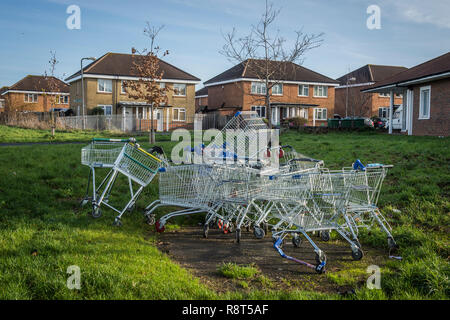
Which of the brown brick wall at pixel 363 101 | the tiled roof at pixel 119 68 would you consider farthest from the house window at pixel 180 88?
the brown brick wall at pixel 363 101

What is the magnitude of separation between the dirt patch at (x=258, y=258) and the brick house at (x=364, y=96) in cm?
4278

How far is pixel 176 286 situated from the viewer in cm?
384

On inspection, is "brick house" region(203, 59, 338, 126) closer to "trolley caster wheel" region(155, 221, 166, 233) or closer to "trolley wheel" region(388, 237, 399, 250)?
"trolley caster wheel" region(155, 221, 166, 233)

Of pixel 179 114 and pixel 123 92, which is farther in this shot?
pixel 179 114

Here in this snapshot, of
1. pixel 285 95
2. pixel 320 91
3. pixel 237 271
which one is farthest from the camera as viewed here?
pixel 320 91

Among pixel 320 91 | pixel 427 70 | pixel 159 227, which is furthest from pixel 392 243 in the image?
pixel 320 91

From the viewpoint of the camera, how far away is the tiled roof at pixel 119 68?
38094mm

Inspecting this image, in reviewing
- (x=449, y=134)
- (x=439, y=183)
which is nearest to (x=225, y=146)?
(x=439, y=183)

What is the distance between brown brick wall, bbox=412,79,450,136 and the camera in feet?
63.8

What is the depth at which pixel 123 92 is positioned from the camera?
128ft

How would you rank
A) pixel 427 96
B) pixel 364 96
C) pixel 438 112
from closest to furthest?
pixel 438 112, pixel 427 96, pixel 364 96

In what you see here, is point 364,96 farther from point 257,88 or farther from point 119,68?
point 119,68

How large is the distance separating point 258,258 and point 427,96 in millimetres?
20154

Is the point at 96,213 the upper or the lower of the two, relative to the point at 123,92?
lower
